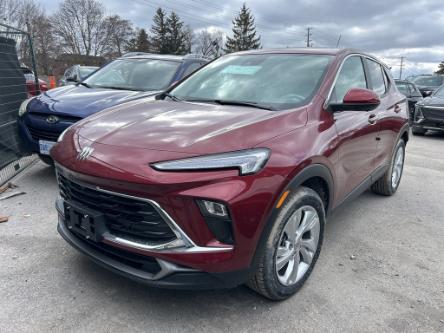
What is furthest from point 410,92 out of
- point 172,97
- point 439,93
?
point 172,97

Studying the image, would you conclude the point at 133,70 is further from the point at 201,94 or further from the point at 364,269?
the point at 364,269

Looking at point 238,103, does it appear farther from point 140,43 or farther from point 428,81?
point 140,43

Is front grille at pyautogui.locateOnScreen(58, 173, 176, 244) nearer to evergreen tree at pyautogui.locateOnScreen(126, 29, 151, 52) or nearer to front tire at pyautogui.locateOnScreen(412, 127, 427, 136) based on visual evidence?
front tire at pyautogui.locateOnScreen(412, 127, 427, 136)

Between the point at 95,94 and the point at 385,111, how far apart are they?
11.2 ft

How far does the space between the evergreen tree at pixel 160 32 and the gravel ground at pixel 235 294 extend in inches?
1995

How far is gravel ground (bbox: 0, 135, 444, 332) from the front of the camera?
2.28m

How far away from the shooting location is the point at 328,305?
250 centimetres

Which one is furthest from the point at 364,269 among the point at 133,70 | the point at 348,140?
the point at 133,70

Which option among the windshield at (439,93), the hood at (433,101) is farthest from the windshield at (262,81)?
the windshield at (439,93)

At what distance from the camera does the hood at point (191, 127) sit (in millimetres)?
2143

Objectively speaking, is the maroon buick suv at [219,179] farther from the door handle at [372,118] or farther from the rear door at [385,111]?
the rear door at [385,111]

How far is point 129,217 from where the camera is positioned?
2.09m

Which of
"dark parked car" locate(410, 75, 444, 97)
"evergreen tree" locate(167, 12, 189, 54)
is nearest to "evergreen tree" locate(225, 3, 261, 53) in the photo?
"evergreen tree" locate(167, 12, 189, 54)

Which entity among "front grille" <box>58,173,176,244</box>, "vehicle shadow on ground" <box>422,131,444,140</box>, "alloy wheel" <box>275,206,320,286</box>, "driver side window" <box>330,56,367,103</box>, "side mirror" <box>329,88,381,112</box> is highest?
"driver side window" <box>330,56,367,103</box>
